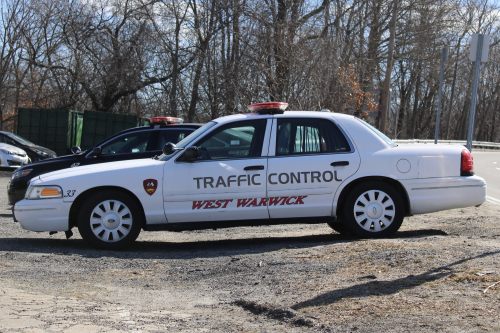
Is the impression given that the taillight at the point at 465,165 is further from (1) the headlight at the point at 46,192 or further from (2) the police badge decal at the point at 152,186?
(1) the headlight at the point at 46,192

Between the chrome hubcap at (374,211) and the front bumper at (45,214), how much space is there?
3.52 meters

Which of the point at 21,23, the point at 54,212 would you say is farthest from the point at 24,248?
the point at 21,23

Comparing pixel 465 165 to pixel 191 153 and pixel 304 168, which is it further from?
pixel 191 153

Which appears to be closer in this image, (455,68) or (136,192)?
(136,192)

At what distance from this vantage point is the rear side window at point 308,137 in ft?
20.8

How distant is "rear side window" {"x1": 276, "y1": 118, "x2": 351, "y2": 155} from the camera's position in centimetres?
633

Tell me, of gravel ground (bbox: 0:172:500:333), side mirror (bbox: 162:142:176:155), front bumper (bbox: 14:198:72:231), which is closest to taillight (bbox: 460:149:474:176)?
gravel ground (bbox: 0:172:500:333)

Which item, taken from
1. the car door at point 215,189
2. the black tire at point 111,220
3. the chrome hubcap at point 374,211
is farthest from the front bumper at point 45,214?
the chrome hubcap at point 374,211

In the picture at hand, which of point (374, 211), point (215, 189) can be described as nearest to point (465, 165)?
point (374, 211)

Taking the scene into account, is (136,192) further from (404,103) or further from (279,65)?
(404,103)

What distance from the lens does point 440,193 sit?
639cm

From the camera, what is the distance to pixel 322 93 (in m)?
20.7

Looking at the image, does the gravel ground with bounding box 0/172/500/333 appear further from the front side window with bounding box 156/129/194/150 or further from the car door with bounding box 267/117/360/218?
the front side window with bounding box 156/129/194/150

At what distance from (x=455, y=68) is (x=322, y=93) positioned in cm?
2739
